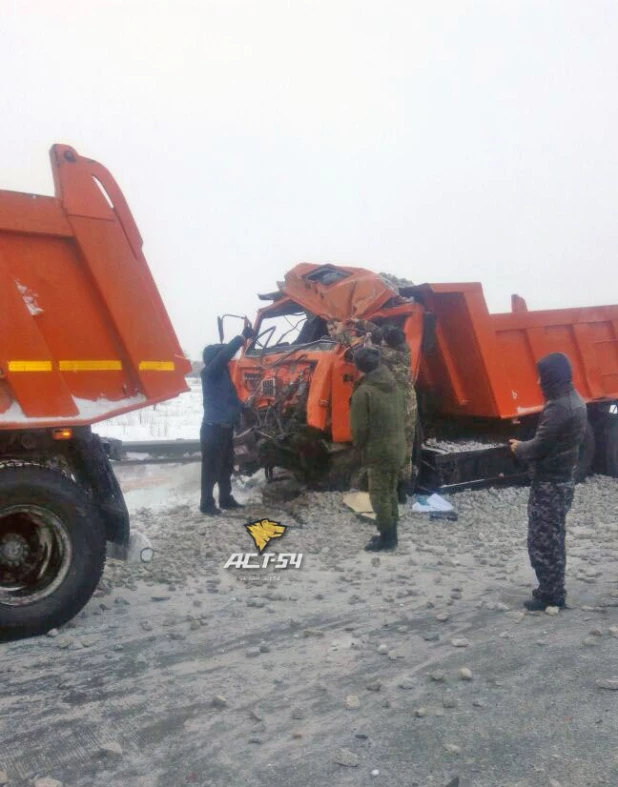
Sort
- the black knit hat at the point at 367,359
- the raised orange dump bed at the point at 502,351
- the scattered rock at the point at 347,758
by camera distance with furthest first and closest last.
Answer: the raised orange dump bed at the point at 502,351, the black knit hat at the point at 367,359, the scattered rock at the point at 347,758

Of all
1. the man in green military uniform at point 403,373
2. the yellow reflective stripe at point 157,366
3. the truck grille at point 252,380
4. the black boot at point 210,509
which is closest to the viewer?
the yellow reflective stripe at point 157,366

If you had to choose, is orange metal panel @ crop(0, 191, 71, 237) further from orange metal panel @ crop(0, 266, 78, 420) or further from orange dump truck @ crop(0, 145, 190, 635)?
orange metal panel @ crop(0, 266, 78, 420)

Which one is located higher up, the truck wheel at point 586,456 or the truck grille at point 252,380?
the truck grille at point 252,380

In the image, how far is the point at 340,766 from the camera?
2791 mm

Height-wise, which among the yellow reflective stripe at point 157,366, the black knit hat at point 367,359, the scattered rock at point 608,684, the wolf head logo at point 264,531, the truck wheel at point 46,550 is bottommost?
the scattered rock at point 608,684

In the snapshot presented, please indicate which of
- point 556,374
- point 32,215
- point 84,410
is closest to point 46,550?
point 84,410

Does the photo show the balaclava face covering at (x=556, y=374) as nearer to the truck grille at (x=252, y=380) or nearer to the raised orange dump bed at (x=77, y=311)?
the raised orange dump bed at (x=77, y=311)

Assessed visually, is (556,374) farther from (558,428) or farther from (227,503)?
(227,503)

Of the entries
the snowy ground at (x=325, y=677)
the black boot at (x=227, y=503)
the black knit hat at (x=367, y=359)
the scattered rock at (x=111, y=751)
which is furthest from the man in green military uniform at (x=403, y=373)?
the scattered rock at (x=111, y=751)

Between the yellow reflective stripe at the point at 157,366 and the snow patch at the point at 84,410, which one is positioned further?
the yellow reflective stripe at the point at 157,366

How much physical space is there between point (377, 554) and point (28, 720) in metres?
3.29

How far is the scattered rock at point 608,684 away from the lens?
3.35 m

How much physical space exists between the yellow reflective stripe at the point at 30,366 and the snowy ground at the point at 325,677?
1527mm

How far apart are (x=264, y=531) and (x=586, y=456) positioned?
469cm
